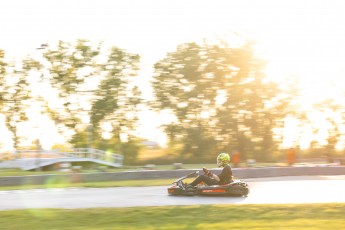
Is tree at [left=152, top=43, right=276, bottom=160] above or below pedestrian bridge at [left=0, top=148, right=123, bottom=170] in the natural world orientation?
above

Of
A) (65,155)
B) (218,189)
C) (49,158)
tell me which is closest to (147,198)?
(218,189)

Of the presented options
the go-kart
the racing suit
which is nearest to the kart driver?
the racing suit

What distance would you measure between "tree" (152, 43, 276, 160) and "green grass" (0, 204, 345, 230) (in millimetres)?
38822

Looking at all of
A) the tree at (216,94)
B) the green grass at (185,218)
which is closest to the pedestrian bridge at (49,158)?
the tree at (216,94)

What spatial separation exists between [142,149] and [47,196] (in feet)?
118

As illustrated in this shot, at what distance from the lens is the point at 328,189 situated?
21484 mm

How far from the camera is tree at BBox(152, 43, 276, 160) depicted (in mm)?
54156

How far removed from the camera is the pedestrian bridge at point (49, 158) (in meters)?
42.1

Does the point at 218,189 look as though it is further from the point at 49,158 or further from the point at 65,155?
the point at 65,155

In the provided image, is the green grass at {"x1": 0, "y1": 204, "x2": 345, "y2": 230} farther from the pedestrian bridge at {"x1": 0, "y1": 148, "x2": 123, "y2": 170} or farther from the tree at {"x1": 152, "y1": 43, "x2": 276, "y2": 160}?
the tree at {"x1": 152, "y1": 43, "x2": 276, "y2": 160}

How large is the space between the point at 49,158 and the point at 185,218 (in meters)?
31.9

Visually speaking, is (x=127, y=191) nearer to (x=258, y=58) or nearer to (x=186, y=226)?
(x=186, y=226)

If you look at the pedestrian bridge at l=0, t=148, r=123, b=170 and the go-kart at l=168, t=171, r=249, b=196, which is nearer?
the go-kart at l=168, t=171, r=249, b=196

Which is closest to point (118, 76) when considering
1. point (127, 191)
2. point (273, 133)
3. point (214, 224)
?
point (273, 133)
